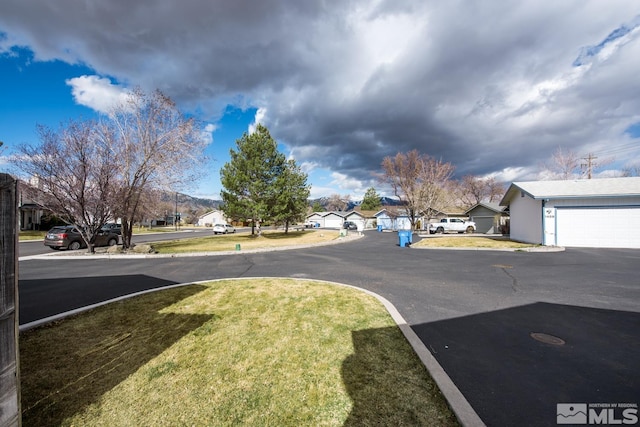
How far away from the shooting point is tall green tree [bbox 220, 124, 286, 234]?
27203 mm

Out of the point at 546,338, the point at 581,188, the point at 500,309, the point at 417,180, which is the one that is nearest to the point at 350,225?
the point at 417,180

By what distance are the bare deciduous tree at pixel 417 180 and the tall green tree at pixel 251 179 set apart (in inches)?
862

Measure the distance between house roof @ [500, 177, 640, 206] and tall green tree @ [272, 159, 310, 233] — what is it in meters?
20.5

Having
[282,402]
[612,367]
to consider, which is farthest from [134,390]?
[612,367]

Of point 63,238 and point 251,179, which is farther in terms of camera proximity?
point 251,179

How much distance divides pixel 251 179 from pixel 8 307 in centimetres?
2666

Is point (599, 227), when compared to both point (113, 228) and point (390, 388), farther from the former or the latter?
point (113, 228)

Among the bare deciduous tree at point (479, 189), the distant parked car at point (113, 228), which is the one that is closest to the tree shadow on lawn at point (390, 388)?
the distant parked car at point (113, 228)

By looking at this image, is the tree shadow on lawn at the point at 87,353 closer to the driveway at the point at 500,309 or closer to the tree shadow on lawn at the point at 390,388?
the driveway at the point at 500,309

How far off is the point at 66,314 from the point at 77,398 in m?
3.49

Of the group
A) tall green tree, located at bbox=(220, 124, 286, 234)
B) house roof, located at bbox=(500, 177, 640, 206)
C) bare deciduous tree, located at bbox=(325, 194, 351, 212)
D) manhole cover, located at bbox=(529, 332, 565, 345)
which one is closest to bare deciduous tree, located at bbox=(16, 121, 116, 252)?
tall green tree, located at bbox=(220, 124, 286, 234)

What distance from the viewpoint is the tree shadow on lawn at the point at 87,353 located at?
9.22 ft

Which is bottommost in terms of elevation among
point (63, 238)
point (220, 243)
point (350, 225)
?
point (350, 225)

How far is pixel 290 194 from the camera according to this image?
2975 cm
